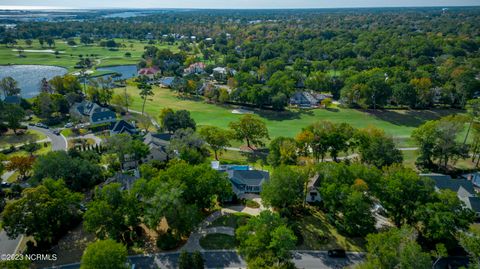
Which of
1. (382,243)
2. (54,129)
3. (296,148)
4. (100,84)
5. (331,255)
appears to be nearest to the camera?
(382,243)

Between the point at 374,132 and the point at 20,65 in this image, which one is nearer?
the point at 374,132

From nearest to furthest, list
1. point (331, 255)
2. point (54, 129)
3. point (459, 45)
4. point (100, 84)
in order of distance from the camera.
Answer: point (331, 255) < point (54, 129) < point (100, 84) < point (459, 45)

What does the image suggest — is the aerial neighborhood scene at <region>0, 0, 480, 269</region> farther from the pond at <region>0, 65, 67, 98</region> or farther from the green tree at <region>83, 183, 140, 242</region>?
the pond at <region>0, 65, 67, 98</region>

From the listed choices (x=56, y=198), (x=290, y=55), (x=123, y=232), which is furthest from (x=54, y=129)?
(x=290, y=55)

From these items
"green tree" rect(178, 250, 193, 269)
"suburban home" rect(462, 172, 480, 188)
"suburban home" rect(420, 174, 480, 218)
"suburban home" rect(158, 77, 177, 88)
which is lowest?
"suburban home" rect(158, 77, 177, 88)

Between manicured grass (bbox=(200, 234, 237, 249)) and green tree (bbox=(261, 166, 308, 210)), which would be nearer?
manicured grass (bbox=(200, 234, 237, 249))

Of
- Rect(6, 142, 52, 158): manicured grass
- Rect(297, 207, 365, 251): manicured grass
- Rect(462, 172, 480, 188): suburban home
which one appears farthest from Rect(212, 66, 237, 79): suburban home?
Rect(297, 207, 365, 251): manicured grass

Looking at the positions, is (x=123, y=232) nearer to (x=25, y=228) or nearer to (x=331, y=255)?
(x=25, y=228)

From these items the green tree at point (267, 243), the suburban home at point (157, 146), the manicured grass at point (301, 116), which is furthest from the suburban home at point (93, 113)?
the green tree at point (267, 243)
